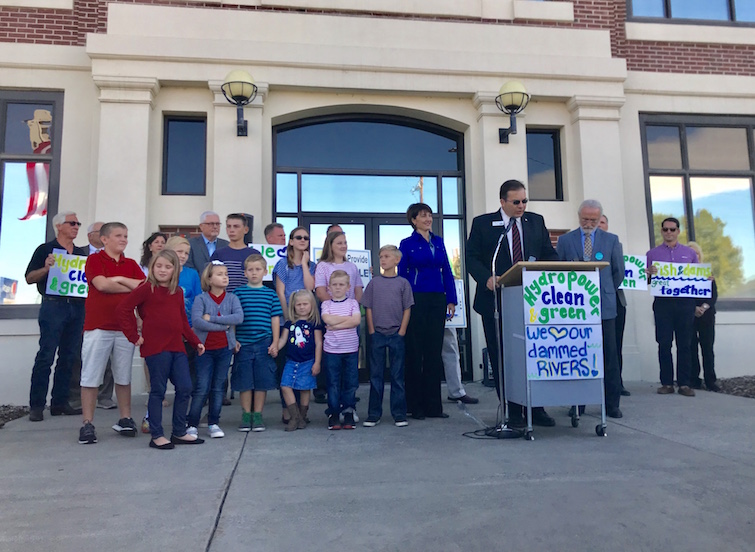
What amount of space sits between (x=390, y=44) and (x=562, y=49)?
8.72ft

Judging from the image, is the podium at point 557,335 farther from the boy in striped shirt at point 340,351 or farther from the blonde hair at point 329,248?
the blonde hair at point 329,248

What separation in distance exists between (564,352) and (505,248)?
1072 mm

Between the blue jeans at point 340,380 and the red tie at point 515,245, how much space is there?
1.67m

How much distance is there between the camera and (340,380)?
5531 mm

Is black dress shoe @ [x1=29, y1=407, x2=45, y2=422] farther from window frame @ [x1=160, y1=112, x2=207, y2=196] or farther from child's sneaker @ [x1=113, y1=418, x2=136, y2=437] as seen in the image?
window frame @ [x1=160, y1=112, x2=207, y2=196]

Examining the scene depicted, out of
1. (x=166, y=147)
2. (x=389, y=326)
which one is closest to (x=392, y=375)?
(x=389, y=326)

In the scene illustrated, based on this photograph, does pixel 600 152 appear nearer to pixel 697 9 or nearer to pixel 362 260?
pixel 697 9

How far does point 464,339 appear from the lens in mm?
8977

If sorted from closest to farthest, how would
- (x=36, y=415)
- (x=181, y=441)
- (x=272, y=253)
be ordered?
(x=181, y=441) → (x=36, y=415) → (x=272, y=253)

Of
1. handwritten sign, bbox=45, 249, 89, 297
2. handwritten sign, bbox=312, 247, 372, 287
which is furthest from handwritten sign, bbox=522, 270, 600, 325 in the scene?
handwritten sign, bbox=45, 249, 89, 297

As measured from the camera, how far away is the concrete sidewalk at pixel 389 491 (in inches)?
110

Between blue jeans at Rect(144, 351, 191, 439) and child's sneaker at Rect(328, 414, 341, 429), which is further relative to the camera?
child's sneaker at Rect(328, 414, 341, 429)

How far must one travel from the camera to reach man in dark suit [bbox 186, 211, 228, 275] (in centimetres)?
656

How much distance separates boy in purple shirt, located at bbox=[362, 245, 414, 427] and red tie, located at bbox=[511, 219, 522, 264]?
3.28ft
